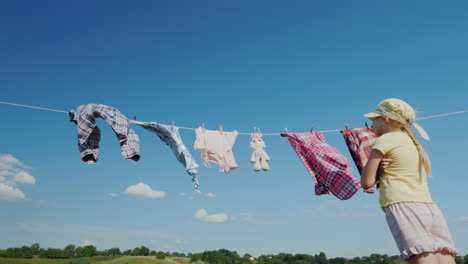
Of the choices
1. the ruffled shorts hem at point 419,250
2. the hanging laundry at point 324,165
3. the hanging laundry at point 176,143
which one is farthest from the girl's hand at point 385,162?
the hanging laundry at point 176,143

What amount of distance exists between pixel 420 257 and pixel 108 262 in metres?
110

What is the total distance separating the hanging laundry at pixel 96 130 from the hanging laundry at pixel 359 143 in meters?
4.23

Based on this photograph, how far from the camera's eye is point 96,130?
6762 mm

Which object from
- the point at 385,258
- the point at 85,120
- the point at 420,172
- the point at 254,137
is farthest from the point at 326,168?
the point at 385,258

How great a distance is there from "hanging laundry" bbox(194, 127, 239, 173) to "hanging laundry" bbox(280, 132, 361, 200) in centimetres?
131

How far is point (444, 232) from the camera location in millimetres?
2621

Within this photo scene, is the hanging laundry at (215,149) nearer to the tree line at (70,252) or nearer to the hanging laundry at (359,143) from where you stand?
the hanging laundry at (359,143)

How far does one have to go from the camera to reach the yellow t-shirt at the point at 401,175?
108 inches

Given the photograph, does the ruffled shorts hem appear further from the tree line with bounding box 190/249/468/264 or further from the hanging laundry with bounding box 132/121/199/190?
the tree line with bounding box 190/249/468/264

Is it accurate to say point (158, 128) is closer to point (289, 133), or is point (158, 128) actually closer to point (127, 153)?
point (127, 153)

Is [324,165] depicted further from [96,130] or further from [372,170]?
[96,130]

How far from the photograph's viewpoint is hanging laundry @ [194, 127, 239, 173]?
7505 millimetres

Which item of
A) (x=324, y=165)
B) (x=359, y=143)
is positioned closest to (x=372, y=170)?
(x=324, y=165)

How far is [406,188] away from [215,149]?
16.8ft
